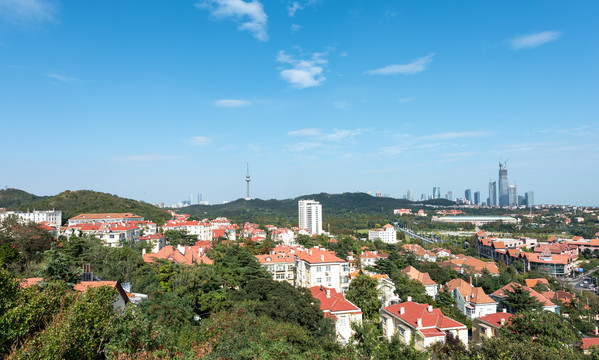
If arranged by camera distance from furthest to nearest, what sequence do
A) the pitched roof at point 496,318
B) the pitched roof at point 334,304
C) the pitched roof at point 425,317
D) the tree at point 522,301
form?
the tree at point 522,301, the pitched roof at point 334,304, the pitched roof at point 496,318, the pitched roof at point 425,317

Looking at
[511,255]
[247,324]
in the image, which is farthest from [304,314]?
[511,255]

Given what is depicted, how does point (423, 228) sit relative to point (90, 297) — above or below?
below

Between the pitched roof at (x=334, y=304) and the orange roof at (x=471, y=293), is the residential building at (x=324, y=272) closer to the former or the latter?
the pitched roof at (x=334, y=304)

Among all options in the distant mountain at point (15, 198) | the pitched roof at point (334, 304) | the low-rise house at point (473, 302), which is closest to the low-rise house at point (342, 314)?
the pitched roof at point (334, 304)

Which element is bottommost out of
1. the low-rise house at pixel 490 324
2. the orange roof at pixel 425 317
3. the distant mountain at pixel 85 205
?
the low-rise house at pixel 490 324

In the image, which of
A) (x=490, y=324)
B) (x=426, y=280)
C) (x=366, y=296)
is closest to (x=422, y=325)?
(x=490, y=324)

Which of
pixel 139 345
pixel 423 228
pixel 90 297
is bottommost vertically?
pixel 423 228

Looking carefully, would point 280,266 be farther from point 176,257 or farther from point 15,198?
point 15,198

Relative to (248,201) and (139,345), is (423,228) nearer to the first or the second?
(248,201)
